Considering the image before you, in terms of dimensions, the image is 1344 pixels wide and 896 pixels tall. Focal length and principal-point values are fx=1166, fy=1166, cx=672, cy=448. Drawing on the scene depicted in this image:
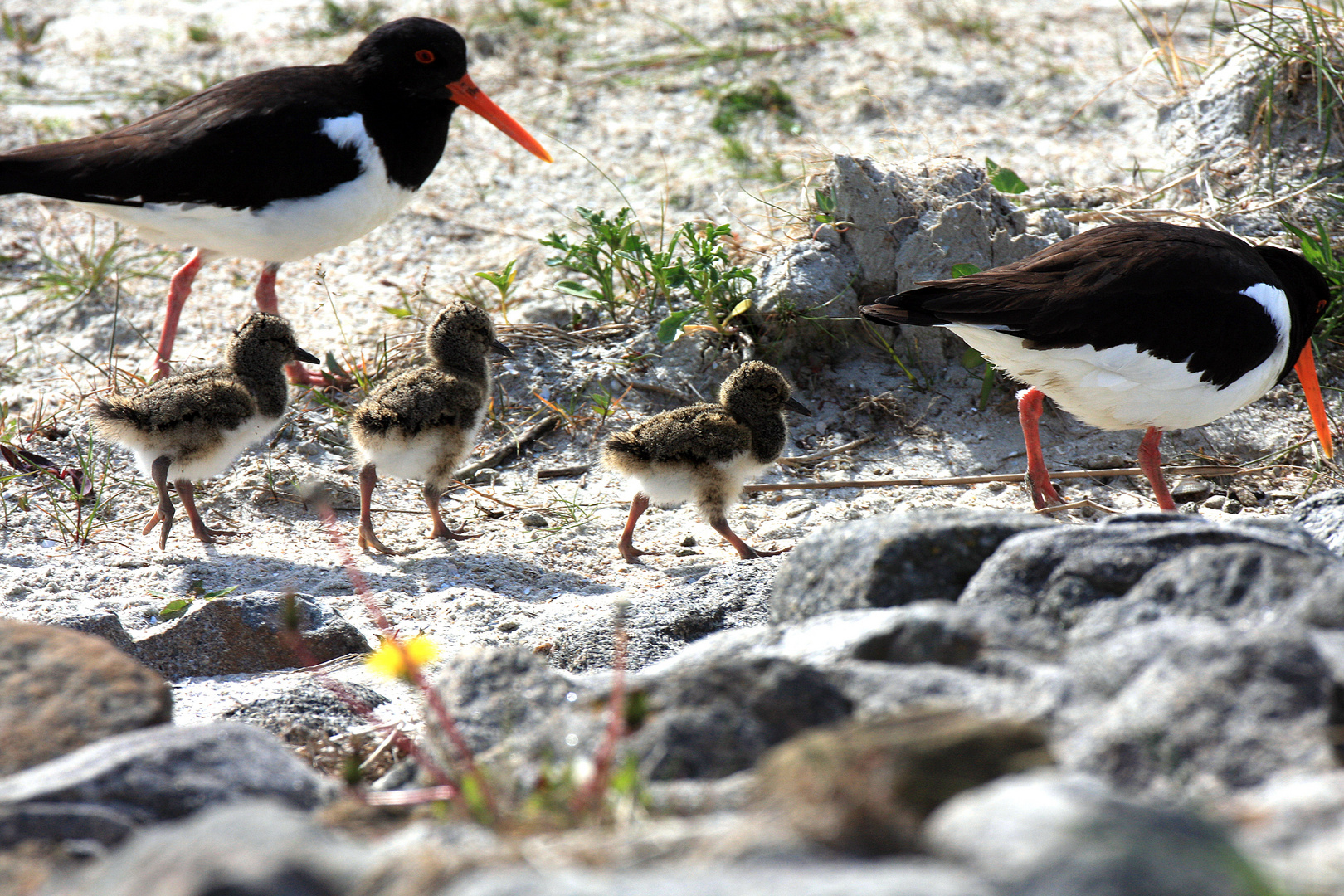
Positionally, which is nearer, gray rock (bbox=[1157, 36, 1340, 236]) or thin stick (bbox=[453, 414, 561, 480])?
thin stick (bbox=[453, 414, 561, 480])

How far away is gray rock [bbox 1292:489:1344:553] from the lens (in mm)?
3297

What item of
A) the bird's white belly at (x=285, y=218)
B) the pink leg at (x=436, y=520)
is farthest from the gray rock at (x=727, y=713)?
the bird's white belly at (x=285, y=218)

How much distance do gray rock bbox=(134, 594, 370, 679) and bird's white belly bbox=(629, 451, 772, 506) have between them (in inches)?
49.2

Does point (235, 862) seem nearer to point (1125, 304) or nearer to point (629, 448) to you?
point (629, 448)

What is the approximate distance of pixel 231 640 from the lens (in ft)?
12.1

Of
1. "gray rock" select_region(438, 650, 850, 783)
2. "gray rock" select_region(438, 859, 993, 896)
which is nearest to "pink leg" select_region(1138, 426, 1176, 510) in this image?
"gray rock" select_region(438, 650, 850, 783)

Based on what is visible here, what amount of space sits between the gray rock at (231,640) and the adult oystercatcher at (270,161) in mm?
2097

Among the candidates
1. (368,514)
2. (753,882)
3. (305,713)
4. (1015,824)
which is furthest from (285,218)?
(1015,824)

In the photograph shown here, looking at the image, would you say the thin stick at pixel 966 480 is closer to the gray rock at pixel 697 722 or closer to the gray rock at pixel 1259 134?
the gray rock at pixel 1259 134

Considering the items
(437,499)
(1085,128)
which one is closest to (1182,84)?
(1085,128)

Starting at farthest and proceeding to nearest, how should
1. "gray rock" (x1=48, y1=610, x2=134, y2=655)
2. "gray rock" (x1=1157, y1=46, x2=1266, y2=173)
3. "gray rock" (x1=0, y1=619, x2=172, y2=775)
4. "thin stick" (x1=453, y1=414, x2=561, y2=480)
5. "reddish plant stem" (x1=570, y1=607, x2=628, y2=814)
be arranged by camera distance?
1. "gray rock" (x1=1157, y1=46, x2=1266, y2=173)
2. "thin stick" (x1=453, y1=414, x2=561, y2=480)
3. "gray rock" (x1=48, y1=610, x2=134, y2=655)
4. "gray rock" (x1=0, y1=619, x2=172, y2=775)
5. "reddish plant stem" (x1=570, y1=607, x2=628, y2=814)

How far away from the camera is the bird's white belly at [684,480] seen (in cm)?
435

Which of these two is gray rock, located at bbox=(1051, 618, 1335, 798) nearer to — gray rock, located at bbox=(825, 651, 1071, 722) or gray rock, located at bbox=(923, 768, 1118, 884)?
gray rock, located at bbox=(825, 651, 1071, 722)

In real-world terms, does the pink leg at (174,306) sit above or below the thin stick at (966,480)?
above
